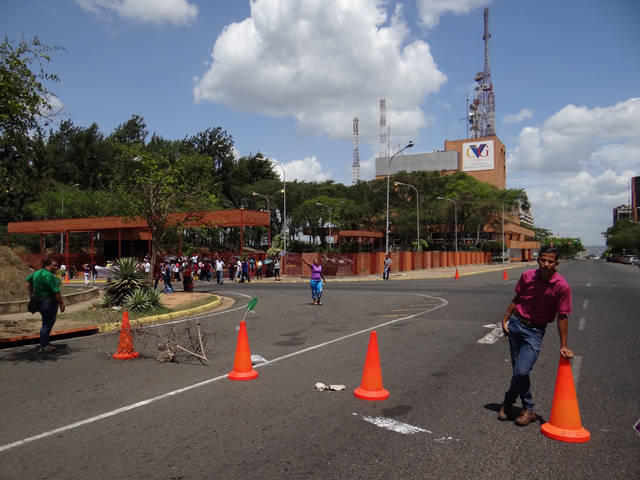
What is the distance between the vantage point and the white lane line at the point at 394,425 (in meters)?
4.69

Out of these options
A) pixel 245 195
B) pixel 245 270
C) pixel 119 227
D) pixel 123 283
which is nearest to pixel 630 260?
pixel 245 195

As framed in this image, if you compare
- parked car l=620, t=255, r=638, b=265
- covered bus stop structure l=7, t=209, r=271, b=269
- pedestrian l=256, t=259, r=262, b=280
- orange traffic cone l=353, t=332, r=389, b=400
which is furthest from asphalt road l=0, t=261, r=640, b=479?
parked car l=620, t=255, r=638, b=265

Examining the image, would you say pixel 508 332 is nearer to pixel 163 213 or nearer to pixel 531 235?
pixel 163 213

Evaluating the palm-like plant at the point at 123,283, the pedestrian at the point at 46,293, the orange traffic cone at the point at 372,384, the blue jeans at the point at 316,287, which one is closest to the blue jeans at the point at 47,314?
the pedestrian at the point at 46,293

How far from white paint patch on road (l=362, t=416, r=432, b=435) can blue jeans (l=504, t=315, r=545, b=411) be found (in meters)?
1.00

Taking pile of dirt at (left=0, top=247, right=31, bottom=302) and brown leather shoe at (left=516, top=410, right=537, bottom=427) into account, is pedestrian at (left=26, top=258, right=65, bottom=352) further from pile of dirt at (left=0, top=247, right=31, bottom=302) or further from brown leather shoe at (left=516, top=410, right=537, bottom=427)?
pile of dirt at (left=0, top=247, right=31, bottom=302)

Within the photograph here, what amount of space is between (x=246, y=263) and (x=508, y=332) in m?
27.2

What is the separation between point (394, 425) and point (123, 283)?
1200 centimetres

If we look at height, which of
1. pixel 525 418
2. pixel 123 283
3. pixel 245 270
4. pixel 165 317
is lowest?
pixel 165 317

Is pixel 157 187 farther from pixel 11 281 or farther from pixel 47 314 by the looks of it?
pixel 47 314

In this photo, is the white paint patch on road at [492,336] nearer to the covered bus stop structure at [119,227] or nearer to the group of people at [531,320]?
the group of people at [531,320]

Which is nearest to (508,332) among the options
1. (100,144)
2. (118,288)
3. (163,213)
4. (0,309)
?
(118,288)

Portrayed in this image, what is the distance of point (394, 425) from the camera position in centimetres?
486

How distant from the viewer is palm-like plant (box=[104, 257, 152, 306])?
48.4 feet
